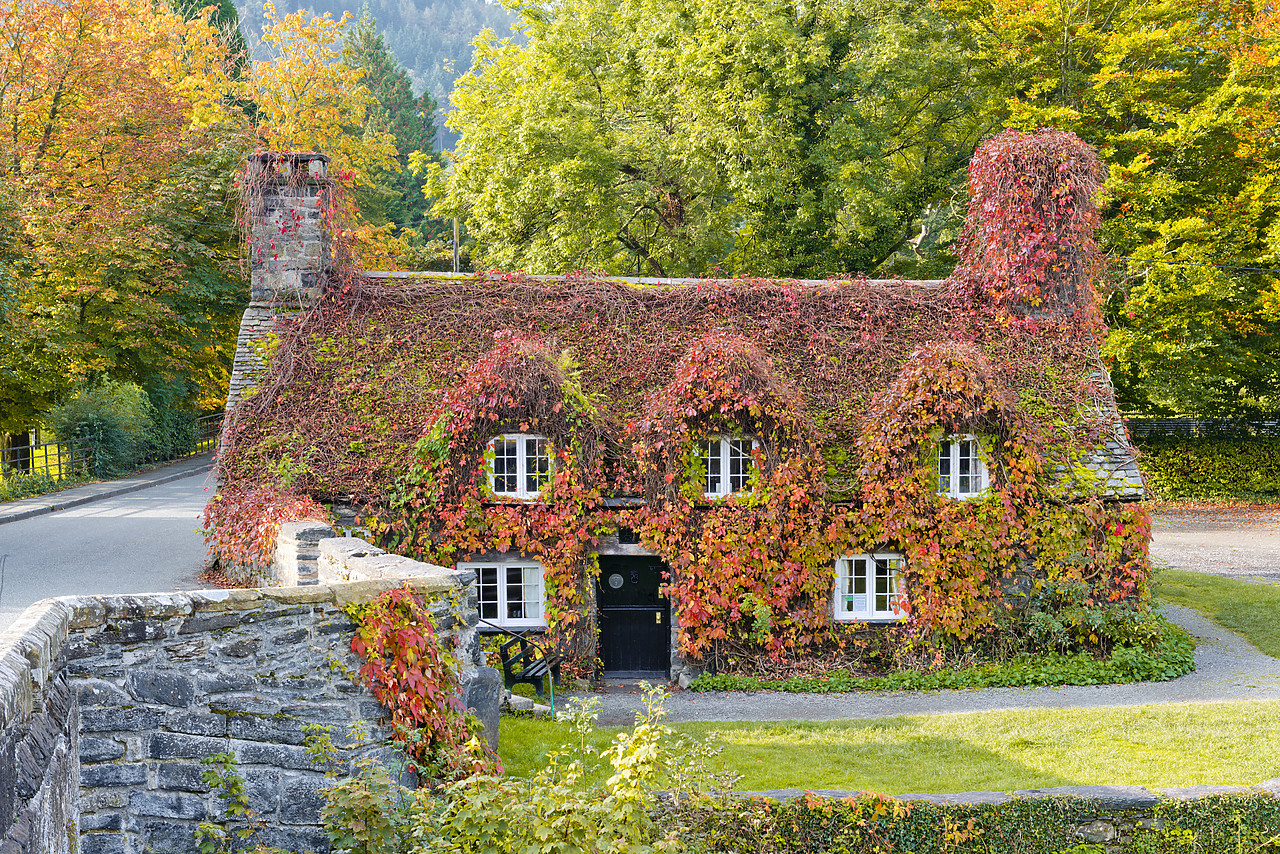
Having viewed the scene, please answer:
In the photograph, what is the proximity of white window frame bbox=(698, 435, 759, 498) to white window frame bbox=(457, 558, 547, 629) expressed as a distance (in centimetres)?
310

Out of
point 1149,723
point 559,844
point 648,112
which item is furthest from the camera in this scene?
point 648,112

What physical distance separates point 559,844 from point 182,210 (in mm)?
29289

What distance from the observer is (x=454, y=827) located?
21.3 ft

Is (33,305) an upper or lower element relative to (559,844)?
upper

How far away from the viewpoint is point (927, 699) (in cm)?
1412

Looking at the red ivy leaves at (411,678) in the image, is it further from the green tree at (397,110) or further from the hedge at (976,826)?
the green tree at (397,110)

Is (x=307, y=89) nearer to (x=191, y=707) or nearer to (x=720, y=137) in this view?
(x=720, y=137)

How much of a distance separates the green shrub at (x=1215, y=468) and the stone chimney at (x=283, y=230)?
25564 millimetres

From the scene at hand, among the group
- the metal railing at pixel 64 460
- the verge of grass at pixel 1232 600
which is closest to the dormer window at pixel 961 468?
the verge of grass at pixel 1232 600

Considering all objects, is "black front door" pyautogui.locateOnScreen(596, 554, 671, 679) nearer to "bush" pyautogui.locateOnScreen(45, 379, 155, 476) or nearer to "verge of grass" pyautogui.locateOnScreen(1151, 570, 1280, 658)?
"verge of grass" pyautogui.locateOnScreen(1151, 570, 1280, 658)

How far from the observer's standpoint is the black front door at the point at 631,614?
612 inches

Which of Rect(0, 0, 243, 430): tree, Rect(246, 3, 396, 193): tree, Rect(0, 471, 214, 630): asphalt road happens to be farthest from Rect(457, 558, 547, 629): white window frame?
Rect(246, 3, 396, 193): tree

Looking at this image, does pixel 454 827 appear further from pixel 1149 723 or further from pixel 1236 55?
pixel 1236 55

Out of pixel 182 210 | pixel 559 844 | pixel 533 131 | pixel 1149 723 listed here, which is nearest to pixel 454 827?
pixel 559 844
